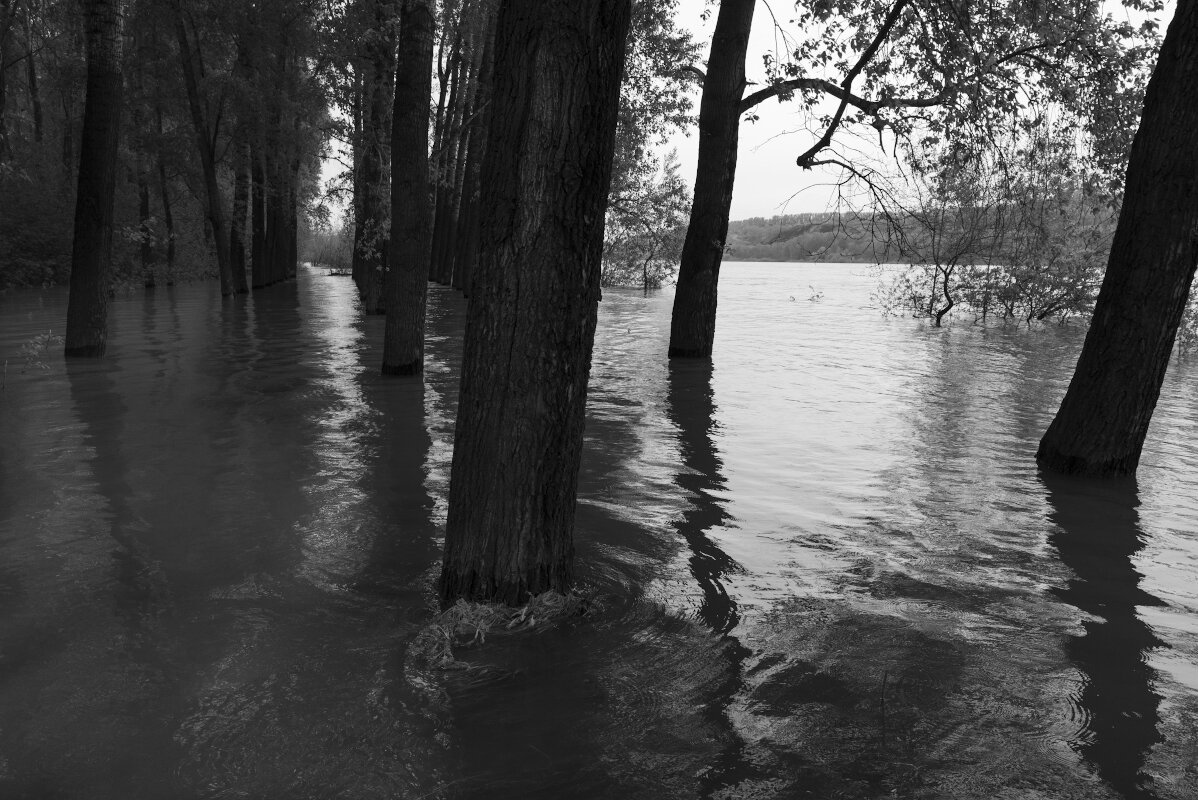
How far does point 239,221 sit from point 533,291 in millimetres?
27982

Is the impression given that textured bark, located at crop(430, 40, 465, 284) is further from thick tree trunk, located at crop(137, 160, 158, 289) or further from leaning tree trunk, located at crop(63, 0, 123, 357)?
thick tree trunk, located at crop(137, 160, 158, 289)

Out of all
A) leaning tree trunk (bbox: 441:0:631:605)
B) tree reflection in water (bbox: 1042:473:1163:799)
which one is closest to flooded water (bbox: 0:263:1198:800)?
tree reflection in water (bbox: 1042:473:1163:799)

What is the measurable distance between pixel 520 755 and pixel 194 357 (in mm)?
12328

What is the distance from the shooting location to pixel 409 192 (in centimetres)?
1127

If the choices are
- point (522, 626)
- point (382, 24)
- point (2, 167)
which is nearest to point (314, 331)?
point (2, 167)

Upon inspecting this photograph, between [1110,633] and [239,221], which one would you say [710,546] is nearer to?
[1110,633]

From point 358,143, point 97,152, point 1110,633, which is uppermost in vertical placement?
point 358,143

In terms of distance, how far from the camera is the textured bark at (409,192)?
1106cm

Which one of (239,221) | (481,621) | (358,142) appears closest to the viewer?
(481,621)

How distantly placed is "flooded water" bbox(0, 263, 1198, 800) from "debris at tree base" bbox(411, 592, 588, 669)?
7 centimetres

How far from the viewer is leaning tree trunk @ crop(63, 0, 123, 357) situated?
1166 centimetres

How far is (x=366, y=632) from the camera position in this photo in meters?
4.04

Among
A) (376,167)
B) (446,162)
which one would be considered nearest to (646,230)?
(446,162)

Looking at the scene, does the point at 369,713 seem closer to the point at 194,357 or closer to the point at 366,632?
the point at 366,632
